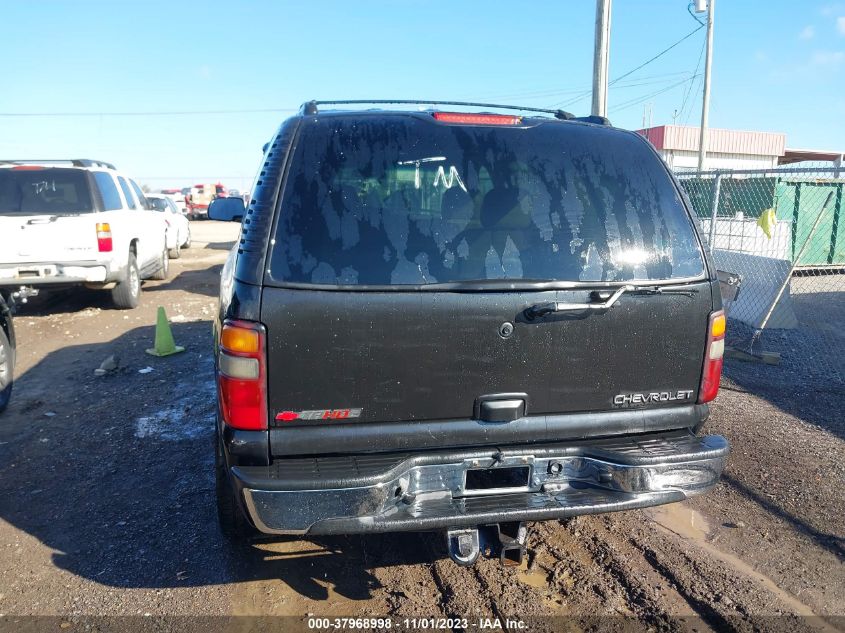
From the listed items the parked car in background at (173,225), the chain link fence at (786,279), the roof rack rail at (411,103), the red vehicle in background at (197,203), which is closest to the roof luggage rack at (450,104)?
the roof rack rail at (411,103)

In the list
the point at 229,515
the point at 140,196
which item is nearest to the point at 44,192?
the point at 140,196

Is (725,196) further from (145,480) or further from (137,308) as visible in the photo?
(145,480)

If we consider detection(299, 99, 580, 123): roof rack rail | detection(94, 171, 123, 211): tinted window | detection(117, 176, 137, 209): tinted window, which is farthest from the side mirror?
detection(117, 176, 137, 209): tinted window

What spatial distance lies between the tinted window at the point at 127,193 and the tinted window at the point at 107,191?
434mm

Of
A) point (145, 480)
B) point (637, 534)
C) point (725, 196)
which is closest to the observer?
point (637, 534)

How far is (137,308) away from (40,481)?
6101 mm

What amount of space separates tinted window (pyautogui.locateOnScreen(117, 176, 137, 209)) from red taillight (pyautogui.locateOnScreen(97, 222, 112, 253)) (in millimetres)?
1628

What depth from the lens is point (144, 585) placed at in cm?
324

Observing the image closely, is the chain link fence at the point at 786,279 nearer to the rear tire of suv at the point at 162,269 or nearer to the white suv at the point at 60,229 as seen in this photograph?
the white suv at the point at 60,229

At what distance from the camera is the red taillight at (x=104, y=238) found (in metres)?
8.80

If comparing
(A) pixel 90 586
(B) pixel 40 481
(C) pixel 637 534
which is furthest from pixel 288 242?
(B) pixel 40 481

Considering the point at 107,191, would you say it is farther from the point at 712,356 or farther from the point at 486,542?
the point at 712,356

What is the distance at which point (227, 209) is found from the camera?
4336 millimetres

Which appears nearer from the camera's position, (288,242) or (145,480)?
(288,242)
